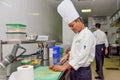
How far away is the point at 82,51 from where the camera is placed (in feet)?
7.04

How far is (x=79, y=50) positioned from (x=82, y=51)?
0.08 meters

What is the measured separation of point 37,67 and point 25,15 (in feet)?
4.91

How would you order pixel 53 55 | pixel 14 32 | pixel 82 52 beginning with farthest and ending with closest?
pixel 53 55 < pixel 82 52 < pixel 14 32

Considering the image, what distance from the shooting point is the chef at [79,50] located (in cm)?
215

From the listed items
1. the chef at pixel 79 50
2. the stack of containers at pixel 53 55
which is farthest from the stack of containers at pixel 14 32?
the stack of containers at pixel 53 55

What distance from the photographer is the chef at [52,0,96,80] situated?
2.15 m

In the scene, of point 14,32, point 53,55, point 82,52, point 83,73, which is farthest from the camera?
point 53,55

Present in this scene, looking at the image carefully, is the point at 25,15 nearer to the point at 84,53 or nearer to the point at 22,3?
the point at 22,3

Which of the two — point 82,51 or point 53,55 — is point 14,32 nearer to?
point 82,51

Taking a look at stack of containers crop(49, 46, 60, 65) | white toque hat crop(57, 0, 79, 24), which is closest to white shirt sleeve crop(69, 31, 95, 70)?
A: white toque hat crop(57, 0, 79, 24)

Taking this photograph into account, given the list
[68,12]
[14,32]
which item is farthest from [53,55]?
[14,32]

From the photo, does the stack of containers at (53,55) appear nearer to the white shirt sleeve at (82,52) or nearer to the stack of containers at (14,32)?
the white shirt sleeve at (82,52)

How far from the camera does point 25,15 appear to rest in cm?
362

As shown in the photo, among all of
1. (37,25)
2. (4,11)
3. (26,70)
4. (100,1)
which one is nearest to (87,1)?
(100,1)
